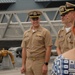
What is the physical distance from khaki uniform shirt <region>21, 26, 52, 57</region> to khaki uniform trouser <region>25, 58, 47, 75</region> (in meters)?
0.08

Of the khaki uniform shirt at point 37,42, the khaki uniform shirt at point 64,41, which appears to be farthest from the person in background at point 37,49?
the khaki uniform shirt at point 64,41

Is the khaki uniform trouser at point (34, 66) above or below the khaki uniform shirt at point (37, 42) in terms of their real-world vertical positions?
below

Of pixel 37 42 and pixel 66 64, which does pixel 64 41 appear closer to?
pixel 37 42

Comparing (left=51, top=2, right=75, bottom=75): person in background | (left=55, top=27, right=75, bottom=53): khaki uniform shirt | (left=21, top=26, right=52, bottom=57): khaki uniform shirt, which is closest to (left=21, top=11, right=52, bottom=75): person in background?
(left=21, top=26, right=52, bottom=57): khaki uniform shirt

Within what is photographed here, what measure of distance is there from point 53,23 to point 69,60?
976cm

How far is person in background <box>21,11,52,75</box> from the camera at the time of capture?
5.29m

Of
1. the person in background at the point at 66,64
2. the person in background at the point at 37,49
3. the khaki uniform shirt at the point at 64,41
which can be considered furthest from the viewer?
the person in background at the point at 37,49

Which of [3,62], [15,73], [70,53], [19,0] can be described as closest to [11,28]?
[3,62]

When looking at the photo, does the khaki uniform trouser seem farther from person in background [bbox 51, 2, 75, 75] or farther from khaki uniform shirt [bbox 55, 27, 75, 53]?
person in background [bbox 51, 2, 75, 75]

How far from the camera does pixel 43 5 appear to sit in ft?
96.5

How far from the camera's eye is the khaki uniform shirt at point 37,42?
5293 mm

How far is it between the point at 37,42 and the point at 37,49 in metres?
0.10

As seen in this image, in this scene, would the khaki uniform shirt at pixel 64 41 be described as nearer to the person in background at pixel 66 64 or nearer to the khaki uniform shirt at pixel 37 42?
the khaki uniform shirt at pixel 37 42

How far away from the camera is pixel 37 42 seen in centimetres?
530
